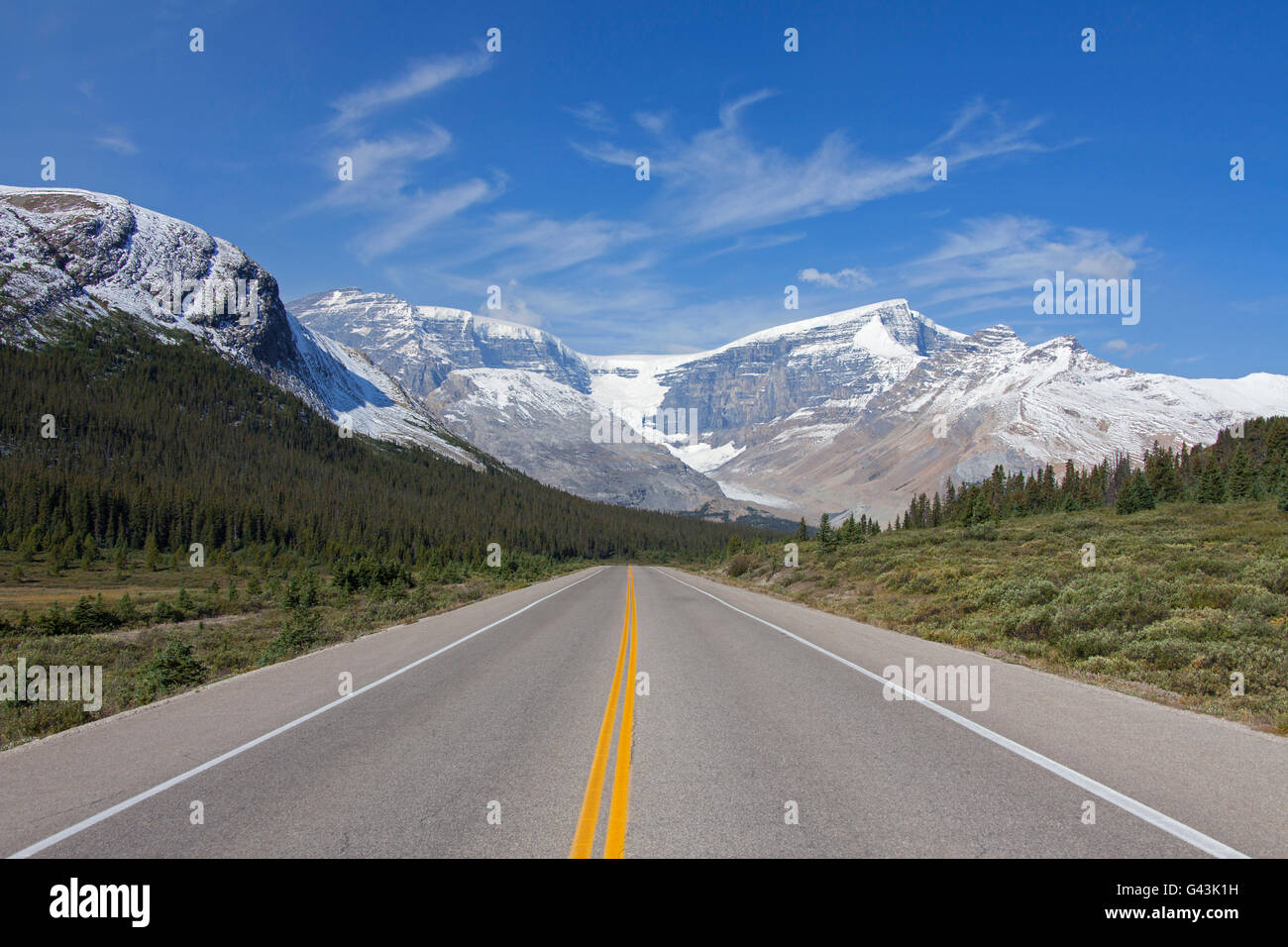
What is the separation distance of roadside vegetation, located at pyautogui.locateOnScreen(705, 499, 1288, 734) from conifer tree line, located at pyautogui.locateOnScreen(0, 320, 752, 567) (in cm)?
4373

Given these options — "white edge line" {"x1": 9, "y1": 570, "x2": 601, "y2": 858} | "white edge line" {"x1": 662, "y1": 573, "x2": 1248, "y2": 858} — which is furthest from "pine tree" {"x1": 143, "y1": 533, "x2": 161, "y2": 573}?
"white edge line" {"x1": 662, "y1": 573, "x2": 1248, "y2": 858}

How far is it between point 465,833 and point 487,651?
10.2 meters

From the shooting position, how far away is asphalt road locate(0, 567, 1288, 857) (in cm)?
494

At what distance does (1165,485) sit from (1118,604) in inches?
3030

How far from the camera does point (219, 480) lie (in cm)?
10812

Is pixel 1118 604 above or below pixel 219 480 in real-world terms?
below

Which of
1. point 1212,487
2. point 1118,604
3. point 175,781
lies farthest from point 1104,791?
point 1212,487

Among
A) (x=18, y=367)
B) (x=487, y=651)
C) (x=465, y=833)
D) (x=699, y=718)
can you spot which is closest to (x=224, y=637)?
(x=487, y=651)

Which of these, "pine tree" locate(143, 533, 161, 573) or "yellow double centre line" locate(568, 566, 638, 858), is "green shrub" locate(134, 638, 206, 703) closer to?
"yellow double centre line" locate(568, 566, 638, 858)

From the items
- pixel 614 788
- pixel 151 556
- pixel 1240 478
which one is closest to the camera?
pixel 614 788

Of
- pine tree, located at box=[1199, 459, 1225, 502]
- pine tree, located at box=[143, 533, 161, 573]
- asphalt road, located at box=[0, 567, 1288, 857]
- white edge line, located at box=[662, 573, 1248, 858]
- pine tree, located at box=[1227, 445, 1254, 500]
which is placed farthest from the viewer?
pine tree, located at box=[143, 533, 161, 573]

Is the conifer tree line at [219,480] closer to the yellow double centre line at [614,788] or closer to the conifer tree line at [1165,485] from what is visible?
the yellow double centre line at [614,788]

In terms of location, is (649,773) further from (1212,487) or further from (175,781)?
(1212,487)
